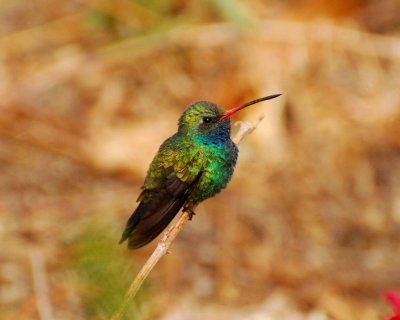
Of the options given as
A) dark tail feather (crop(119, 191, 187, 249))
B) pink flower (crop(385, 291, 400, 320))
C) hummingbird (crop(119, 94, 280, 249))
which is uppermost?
hummingbird (crop(119, 94, 280, 249))

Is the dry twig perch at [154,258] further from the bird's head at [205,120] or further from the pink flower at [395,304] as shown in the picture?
the pink flower at [395,304]

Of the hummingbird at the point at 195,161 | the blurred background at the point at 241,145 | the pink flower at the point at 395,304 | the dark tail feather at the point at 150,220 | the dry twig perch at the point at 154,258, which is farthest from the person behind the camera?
the blurred background at the point at 241,145

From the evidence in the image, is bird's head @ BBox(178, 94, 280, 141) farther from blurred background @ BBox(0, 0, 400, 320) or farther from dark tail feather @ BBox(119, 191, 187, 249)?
blurred background @ BBox(0, 0, 400, 320)

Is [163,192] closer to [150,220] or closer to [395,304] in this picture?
[150,220]

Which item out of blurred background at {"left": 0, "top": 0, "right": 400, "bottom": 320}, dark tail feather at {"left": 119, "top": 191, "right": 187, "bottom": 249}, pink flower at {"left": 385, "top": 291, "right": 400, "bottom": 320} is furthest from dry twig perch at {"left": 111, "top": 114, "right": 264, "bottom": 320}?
blurred background at {"left": 0, "top": 0, "right": 400, "bottom": 320}

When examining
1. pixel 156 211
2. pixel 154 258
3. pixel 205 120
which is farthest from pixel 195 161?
pixel 154 258

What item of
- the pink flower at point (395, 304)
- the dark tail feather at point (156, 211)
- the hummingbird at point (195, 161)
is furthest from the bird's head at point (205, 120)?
the pink flower at point (395, 304)
